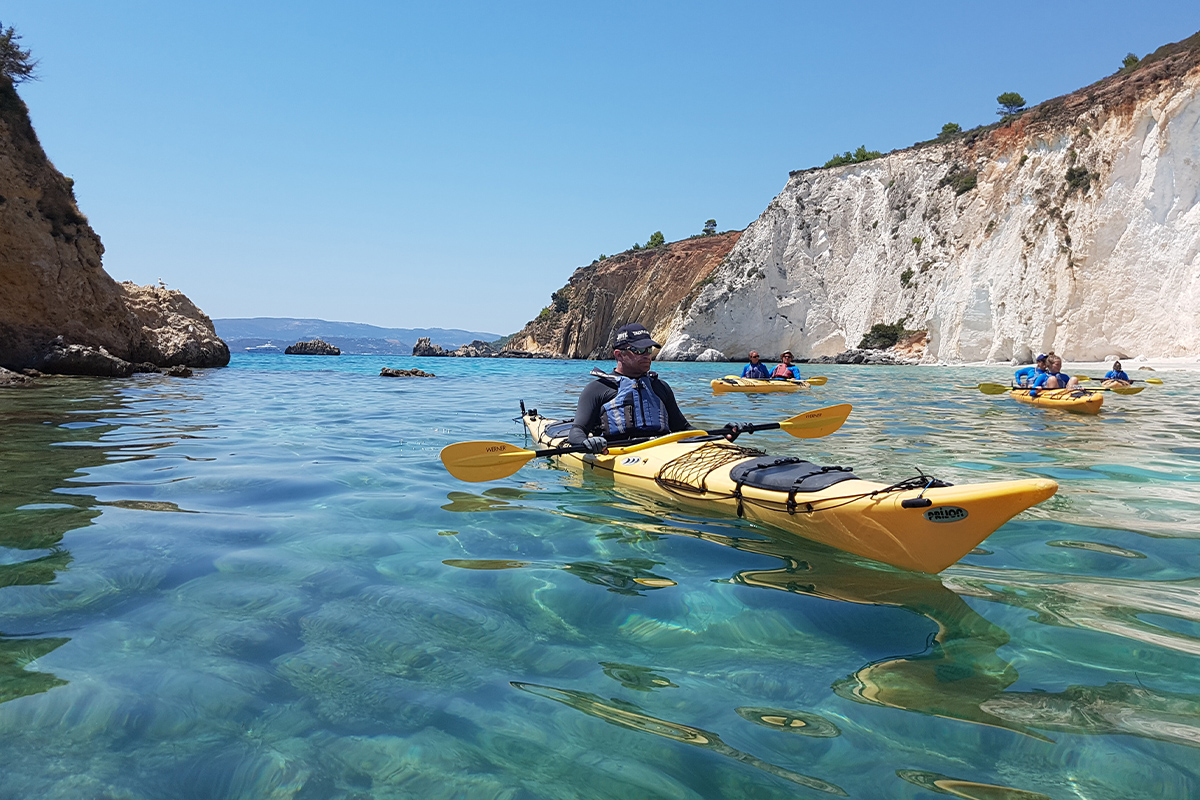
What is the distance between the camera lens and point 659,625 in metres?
3.22

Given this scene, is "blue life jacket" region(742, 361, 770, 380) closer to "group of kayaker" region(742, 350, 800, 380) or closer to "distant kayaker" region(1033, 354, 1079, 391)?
"group of kayaker" region(742, 350, 800, 380)

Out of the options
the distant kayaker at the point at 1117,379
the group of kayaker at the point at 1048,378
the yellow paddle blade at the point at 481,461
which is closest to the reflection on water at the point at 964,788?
the yellow paddle blade at the point at 481,461

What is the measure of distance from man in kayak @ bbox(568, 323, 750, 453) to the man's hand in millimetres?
108

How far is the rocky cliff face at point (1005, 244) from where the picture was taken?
2861 cm

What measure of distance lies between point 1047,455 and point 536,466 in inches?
224

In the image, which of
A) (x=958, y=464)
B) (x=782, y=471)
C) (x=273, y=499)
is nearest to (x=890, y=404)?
(x=958, y=464)

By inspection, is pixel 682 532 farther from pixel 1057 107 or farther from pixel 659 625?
pixel 1057 107

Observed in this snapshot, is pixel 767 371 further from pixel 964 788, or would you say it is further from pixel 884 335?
pixel 884 335

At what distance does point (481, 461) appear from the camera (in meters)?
6.12

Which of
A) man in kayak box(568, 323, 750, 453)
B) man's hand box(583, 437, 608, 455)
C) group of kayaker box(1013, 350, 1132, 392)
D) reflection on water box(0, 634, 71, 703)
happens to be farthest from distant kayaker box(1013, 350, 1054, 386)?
reflection on water box(0, 634, 71, 703)

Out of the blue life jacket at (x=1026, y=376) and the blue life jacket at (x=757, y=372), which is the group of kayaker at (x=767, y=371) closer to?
the blue life jacket at (x=757, y=372)

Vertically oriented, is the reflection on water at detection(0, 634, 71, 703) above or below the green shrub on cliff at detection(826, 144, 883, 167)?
below

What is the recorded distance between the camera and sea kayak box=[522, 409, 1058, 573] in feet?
10.8

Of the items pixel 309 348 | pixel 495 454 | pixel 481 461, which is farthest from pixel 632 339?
pixel 309 348
